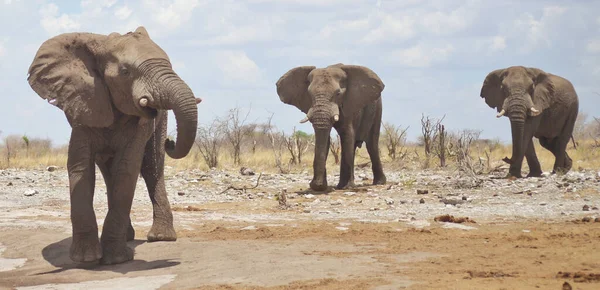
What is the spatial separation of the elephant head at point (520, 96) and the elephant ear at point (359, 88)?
109 inches

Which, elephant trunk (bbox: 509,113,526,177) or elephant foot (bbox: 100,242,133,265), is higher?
elephant trunk (bbox: 509,113,526,177)

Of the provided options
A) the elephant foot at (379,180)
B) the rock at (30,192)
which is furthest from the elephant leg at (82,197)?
the elephant foot at (379,180)

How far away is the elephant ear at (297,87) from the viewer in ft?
62.1

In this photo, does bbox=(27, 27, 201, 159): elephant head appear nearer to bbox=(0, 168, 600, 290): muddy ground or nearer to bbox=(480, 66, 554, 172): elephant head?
bbox=(0, 168, 600, 290): muddy ground

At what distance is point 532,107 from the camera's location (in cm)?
1973

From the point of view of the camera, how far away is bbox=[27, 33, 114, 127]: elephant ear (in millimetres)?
8992

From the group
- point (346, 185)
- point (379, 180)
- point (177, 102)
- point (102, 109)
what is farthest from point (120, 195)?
point (379, 180)

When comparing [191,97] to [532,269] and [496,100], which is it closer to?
[532,269]

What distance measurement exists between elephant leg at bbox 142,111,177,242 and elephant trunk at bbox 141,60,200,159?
2025 mm

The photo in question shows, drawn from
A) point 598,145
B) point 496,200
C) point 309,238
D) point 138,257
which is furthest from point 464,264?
point 598,145

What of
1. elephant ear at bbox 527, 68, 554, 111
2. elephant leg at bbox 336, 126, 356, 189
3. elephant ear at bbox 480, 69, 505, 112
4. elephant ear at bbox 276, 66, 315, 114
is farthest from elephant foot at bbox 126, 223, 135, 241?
elephant ear at bbox 480, 69, 505, 112

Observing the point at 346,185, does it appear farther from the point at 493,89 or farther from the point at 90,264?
the point at 90,264

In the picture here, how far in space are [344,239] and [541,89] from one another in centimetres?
1105

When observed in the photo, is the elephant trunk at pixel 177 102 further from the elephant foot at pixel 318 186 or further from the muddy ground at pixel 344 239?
the elephant foot at pixel 318 186
